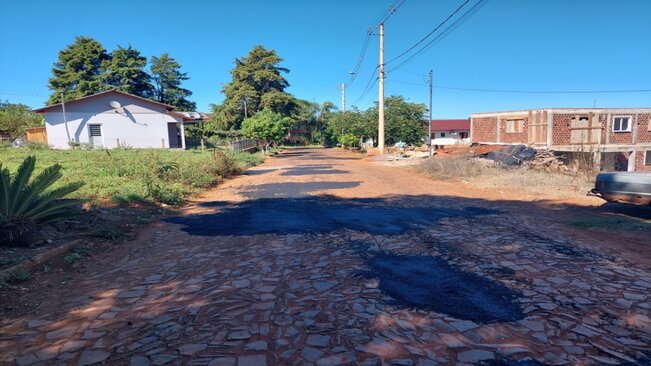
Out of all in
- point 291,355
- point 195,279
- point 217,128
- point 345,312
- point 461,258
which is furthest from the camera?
point 217,128

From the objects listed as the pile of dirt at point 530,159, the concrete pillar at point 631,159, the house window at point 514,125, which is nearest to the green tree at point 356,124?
the house window at point 514,125

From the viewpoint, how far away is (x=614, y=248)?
5.67 metres

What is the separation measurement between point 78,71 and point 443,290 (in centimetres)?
5101

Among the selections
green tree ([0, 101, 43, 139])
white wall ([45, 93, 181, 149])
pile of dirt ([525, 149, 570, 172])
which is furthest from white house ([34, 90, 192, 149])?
pile of dirt ([525, 149, 570, 172])

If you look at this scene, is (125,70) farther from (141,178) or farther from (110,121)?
(141,178)

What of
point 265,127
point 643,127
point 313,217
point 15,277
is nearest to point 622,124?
point 643,127

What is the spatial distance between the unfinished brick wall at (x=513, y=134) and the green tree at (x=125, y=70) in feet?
125

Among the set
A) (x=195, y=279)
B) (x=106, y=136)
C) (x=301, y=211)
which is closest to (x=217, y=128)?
(x=106, y=136)

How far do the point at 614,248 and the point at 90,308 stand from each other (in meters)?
6.77

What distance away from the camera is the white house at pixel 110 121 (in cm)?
3148

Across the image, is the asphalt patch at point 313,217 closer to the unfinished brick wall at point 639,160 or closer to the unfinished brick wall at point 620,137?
the unfinished brick wall at point 620,137

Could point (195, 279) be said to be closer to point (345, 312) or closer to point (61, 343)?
point (61, 343)

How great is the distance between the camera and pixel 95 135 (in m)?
32.6

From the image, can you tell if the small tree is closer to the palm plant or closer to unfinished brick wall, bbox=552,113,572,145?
unfinished brick wall, bbox=552,113,572,145
